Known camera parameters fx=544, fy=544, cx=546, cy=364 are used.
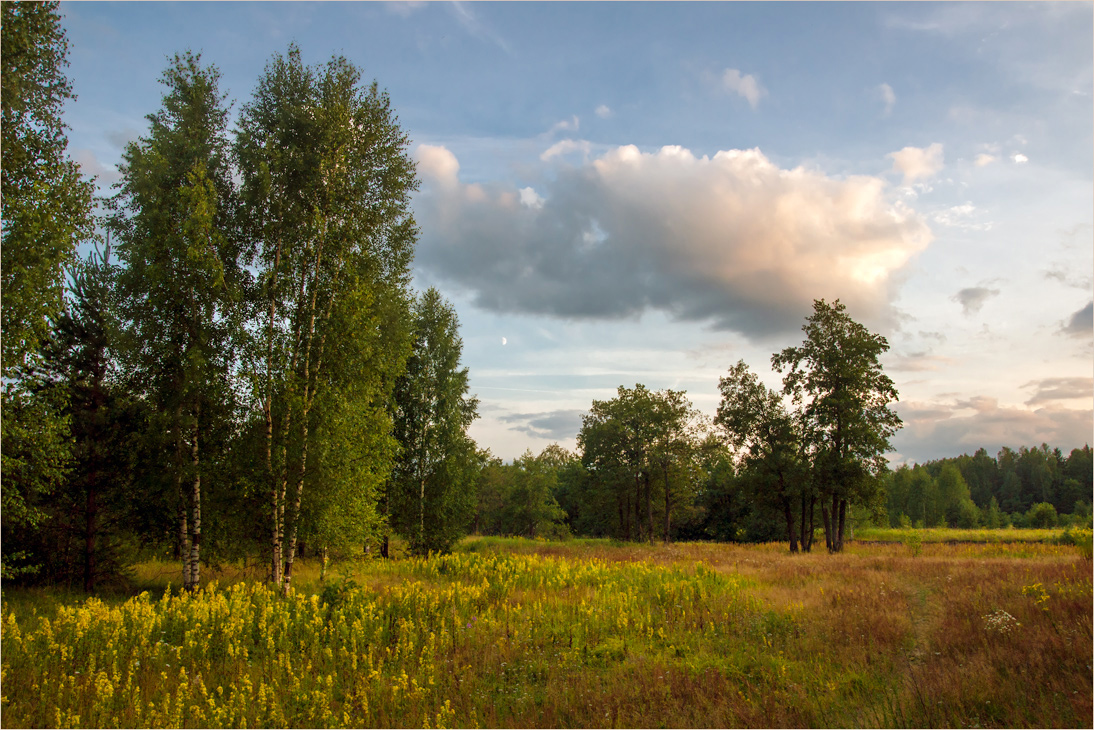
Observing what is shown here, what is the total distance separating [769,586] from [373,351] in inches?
484

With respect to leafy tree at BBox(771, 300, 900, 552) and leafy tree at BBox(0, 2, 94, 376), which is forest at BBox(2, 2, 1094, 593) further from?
leafy tree at BBox(771, 300, 900, 552)

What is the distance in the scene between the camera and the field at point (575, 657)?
268 inches

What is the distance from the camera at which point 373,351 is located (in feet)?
50.1

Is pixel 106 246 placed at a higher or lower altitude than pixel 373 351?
higher

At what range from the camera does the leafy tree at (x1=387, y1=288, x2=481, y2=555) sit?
83.6 feet

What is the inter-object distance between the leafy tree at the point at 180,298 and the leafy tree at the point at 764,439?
24589 mm

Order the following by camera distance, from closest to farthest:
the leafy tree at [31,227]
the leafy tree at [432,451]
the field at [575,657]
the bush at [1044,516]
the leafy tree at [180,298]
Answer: the field at [575,657] → the leafy tree at [31,227] → the leafy tree at [180,298] → the leafy tree at [432,451] → the bush at [1044,516]

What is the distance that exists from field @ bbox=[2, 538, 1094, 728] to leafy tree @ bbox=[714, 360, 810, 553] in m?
14.8

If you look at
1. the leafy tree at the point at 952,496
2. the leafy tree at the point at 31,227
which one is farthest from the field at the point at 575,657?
the leafy tree at the point at 952,496

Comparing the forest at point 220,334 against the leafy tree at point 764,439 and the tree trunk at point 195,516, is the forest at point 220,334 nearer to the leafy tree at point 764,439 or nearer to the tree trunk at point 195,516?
the tree trunk at point 195,516

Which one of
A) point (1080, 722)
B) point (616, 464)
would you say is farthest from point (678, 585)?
point (616, 464)

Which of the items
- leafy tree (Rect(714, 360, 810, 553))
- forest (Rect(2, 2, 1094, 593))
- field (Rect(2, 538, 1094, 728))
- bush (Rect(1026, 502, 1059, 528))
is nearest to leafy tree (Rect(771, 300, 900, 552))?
leafy tree (Rect(714, 360, 810, 553))

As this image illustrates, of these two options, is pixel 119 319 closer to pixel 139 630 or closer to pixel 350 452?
pixel 350 452

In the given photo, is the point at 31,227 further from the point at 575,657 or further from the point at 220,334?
the point at 575,657
